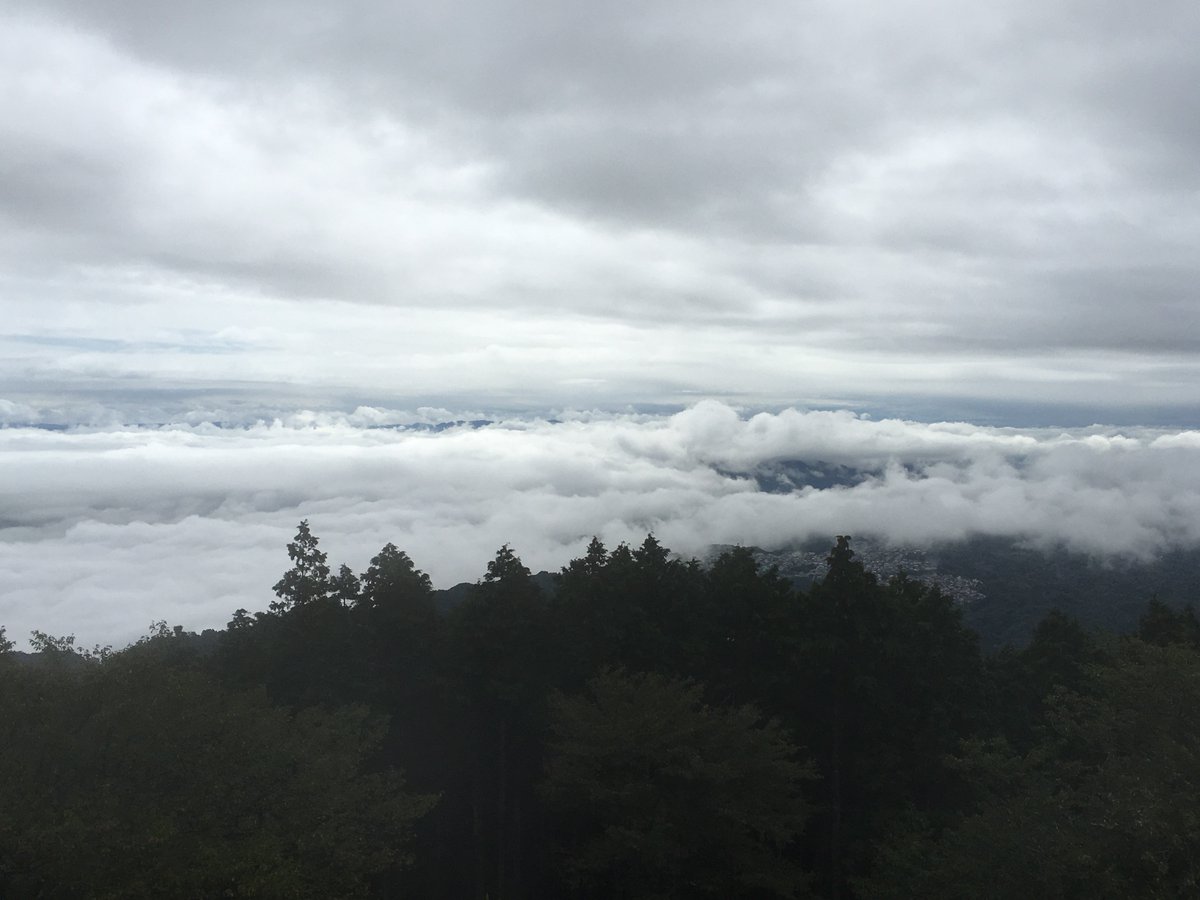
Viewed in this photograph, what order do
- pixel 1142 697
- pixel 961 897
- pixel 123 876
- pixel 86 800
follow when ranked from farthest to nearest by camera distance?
pixel 1142 697 < pixel 961 897 < pixel 86 800 < pixel 123 876

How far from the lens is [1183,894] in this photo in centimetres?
1250

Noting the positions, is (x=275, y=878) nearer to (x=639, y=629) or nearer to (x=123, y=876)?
(x=123, y=876)

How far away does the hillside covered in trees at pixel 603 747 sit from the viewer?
1477 cm

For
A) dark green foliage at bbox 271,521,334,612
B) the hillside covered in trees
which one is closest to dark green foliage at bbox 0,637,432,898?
the hillside covered in trees

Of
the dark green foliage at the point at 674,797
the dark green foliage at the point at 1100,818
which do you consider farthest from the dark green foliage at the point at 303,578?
the dark green foliage at the point at 1100,818

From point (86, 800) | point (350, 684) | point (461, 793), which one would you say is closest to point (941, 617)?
point (461, 793)

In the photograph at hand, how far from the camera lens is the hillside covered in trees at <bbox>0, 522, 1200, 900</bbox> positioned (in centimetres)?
1477

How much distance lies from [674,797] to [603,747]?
2.24 m

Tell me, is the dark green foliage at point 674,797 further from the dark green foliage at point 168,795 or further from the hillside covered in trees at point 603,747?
the dark green foliage at point 168,795

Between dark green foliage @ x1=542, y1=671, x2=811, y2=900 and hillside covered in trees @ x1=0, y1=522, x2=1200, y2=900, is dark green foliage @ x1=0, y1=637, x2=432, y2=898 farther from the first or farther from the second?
dark green foliage @ x1=542, y1=671, x2=811, y2=900

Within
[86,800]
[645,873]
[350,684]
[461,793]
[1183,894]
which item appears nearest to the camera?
[1183,894]

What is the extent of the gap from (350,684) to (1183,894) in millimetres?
23637

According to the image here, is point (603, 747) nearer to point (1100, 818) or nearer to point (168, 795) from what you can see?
point (168, 795)

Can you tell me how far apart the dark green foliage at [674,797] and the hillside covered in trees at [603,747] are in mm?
88
